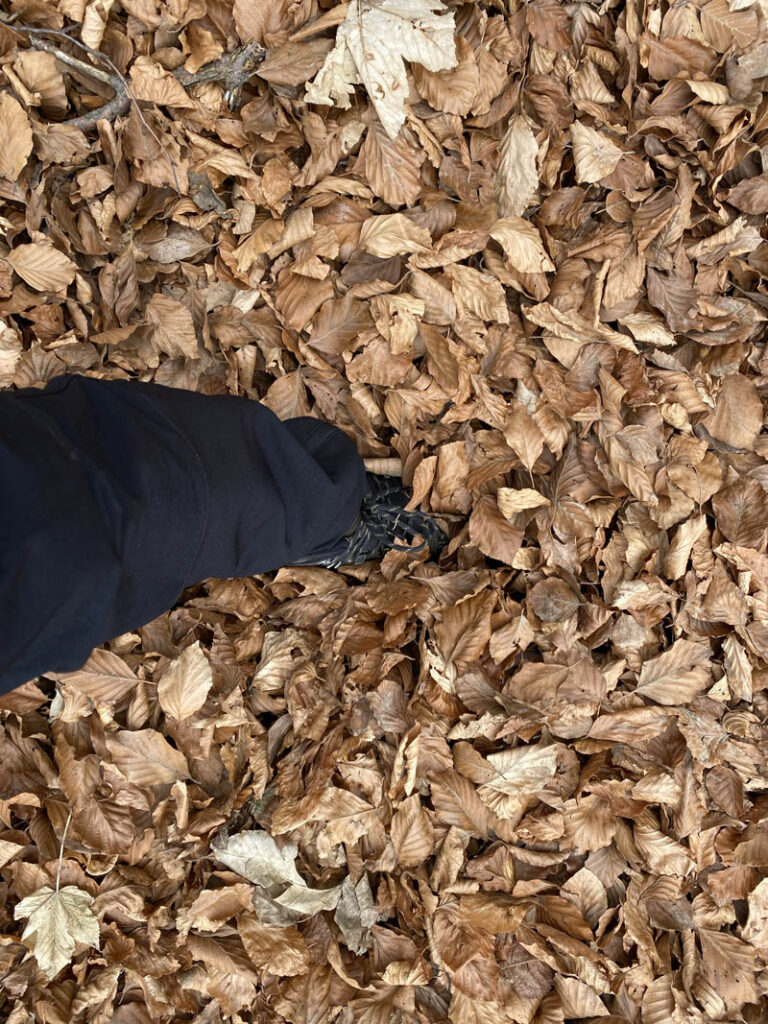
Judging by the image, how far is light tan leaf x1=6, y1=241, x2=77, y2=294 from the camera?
4.05 ft

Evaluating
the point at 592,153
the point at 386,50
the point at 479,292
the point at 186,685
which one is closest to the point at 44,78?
the point at 386,50

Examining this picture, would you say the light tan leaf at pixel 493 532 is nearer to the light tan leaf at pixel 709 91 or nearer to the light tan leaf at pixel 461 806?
the light tan leaf at pixel 461 806

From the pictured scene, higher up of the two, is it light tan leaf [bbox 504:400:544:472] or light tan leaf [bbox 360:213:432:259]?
light tan leaf [bbox 360:213:432:259]

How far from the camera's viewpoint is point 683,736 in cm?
122

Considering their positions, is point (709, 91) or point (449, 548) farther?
point (449, 548)

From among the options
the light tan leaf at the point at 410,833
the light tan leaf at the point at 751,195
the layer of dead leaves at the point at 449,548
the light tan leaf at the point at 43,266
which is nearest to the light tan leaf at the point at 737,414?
the layer of dead leaves at the point at 449,548

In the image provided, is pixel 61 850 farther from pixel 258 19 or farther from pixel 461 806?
pixel 258 19

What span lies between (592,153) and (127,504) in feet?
3.25

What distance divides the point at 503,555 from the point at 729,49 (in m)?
0.94

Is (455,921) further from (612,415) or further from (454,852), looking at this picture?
(612,415)

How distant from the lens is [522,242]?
1242mm

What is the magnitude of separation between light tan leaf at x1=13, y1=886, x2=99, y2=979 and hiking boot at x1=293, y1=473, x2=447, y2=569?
68 cm

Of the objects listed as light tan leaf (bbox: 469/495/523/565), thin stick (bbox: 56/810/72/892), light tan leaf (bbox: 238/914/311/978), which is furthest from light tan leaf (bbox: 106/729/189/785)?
light tan leaf (bbox: 469/495/523/565)

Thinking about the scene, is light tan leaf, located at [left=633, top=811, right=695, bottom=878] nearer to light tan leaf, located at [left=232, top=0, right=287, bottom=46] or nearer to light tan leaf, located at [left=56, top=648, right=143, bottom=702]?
light tan leaf, located at [left=56, top=648, right=143, bottom=702]
